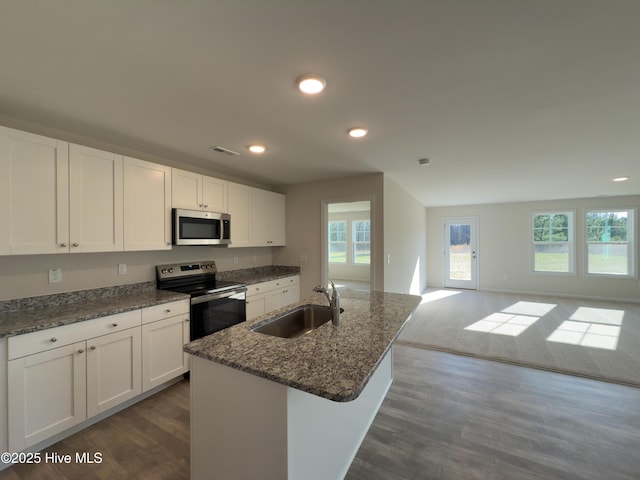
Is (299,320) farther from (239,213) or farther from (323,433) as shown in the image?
(239,213)

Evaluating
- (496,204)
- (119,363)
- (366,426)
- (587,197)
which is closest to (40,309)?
(119,363)

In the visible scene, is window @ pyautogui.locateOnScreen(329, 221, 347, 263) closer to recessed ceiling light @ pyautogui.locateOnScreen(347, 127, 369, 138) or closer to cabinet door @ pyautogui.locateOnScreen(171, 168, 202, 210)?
cabinet door @ pyautogui.locateOnScreen(171, 168, 202, 210)

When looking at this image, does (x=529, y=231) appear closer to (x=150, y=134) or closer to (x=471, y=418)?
(x=471, y=418)

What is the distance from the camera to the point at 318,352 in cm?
129

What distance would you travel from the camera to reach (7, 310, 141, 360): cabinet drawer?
5.51 ft

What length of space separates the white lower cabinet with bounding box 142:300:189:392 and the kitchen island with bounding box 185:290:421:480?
127 cm

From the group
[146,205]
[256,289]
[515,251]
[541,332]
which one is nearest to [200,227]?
[146,205]

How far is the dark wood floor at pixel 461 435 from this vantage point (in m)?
1.69

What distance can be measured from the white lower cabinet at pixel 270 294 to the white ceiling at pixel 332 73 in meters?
1.80

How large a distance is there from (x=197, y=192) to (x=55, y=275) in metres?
1.47

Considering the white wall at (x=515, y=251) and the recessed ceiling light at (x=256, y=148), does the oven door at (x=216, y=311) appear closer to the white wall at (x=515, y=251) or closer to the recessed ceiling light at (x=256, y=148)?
the recessed ceiling light at (x=256, y=148)

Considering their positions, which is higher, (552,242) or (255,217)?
(255,217)

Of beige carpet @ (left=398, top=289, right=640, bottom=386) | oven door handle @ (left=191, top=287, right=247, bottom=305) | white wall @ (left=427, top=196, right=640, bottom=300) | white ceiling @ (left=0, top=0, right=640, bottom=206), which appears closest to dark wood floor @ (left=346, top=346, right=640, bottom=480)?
beige carpet @ (left=398, top=289, right=640, bottom=386)

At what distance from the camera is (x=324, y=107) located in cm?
191
